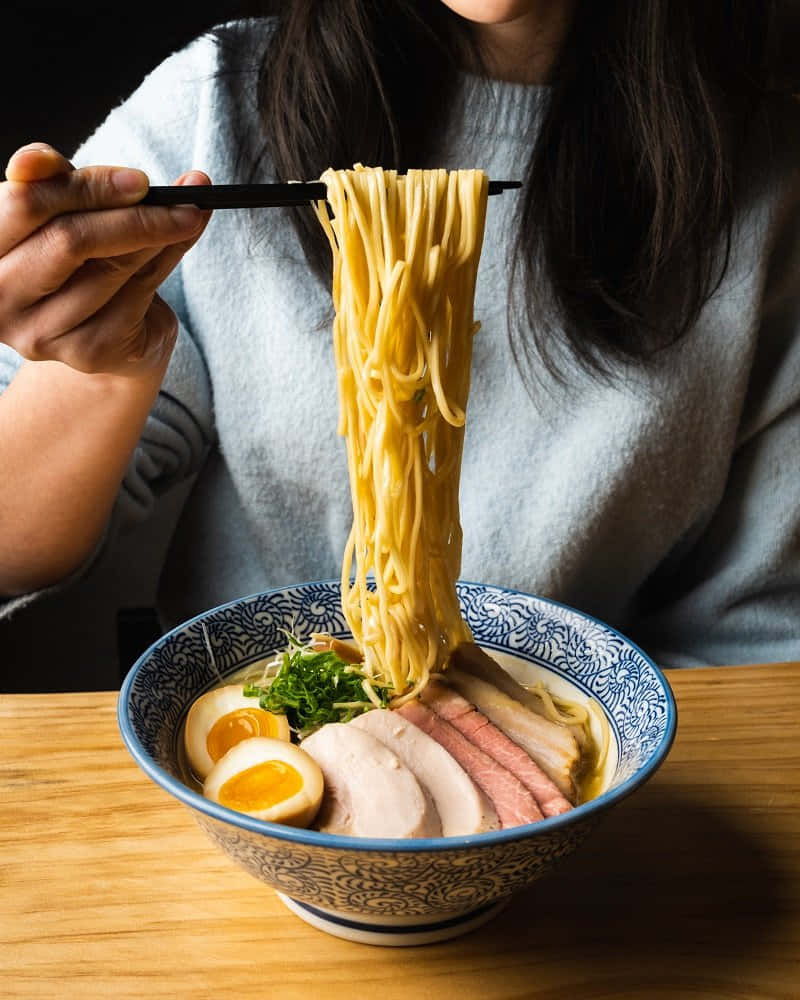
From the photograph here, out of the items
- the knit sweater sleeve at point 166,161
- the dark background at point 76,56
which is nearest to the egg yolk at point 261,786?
the knit sweater sleeve at point 166,161

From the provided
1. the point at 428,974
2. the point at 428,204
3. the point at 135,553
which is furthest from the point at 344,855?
the point at 135,553

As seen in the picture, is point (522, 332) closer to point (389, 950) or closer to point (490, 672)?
point (490, 672)

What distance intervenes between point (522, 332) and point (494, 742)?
75 centimetres

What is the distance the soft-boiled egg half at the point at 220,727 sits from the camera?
43.1 inches

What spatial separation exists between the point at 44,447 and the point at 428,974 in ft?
3.10

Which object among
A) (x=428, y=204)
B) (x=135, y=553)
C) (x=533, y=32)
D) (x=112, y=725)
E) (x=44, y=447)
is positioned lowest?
(x=135, y=553)

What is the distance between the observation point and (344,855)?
2.71 feet

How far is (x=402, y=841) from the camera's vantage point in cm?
82

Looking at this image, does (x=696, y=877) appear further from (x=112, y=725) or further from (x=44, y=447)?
(x=44, y=447)

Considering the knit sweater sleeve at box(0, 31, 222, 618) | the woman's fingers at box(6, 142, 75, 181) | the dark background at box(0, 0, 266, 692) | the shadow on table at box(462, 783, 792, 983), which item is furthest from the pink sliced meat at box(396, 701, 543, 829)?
the dark background at box(0, 0, 266, 692)

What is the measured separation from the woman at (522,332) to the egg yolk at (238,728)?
0.51 m

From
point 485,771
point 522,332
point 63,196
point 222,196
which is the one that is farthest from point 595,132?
point 485,771

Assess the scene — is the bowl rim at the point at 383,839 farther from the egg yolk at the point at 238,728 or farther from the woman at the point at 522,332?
the woman at the point at 522,332

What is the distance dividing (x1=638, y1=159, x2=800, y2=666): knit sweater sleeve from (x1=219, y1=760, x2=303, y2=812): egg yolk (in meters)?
0.99
